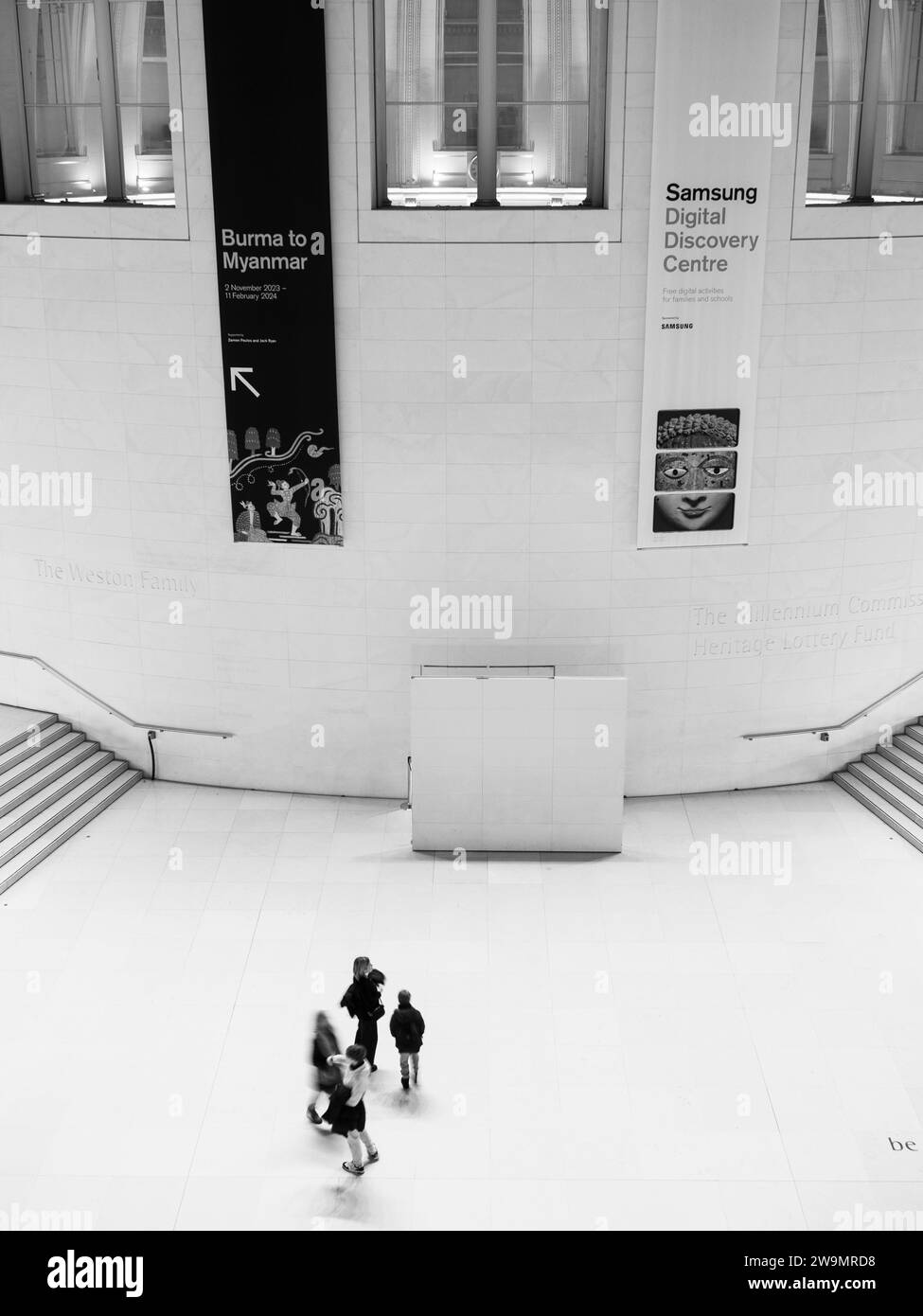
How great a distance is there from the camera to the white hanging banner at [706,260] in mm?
13727

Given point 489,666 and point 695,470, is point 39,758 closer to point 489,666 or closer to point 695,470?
point 489,666

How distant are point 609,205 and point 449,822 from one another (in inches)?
291

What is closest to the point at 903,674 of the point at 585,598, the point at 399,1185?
the point at 585,598

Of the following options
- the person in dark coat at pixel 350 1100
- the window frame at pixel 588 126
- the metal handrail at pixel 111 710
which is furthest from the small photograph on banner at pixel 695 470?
the person in dark coat at pixel 350 1100

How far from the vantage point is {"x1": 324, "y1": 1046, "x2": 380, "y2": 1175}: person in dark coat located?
33.3 feet

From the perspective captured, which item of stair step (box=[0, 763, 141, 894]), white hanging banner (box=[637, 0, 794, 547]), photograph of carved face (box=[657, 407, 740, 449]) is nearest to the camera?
white hanging banner (box=[637, 0, 794, 547])

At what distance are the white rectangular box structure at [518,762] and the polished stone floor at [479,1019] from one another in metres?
0.45

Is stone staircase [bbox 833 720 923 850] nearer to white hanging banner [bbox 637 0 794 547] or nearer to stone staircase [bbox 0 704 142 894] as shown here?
white hanging banner [bbox 637 0 794 547]

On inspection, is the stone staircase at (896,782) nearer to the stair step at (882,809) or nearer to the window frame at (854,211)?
the stair step at (882,809)

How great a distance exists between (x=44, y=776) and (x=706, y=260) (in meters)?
10.2

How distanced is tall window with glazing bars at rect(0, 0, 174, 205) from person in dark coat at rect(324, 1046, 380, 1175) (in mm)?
10153

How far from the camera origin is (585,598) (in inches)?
620

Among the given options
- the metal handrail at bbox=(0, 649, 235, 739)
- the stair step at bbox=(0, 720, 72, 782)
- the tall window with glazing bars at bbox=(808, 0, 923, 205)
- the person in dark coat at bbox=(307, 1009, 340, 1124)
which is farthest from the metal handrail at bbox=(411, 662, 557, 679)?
the tall window with glazing bars at bbox=(808, 0, 923, 205)

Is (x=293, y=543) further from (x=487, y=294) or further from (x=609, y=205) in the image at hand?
(x=609, y=205)
